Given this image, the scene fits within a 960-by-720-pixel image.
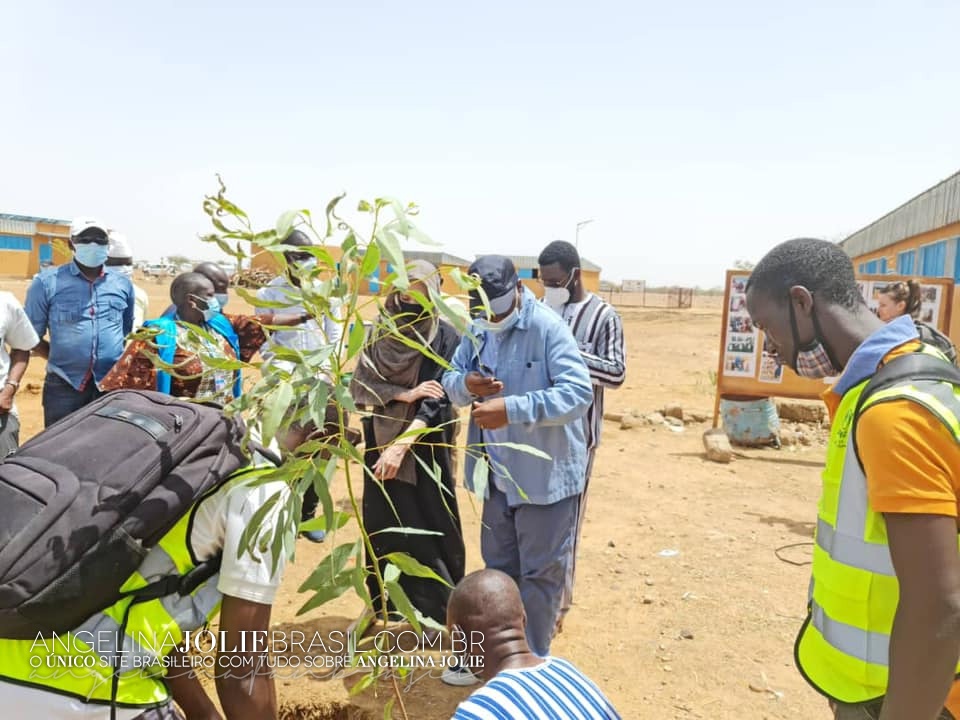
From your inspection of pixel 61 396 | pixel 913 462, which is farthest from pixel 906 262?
pixel 913 462

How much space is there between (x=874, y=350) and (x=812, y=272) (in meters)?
0.21

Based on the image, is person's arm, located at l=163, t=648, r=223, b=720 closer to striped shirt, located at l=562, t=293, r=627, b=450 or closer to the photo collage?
striped shirt, located at l=562, t=293, r=627, b=450

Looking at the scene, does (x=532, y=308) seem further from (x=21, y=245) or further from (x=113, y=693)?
(x=21, y=245)

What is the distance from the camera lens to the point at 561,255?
3875 millimetres

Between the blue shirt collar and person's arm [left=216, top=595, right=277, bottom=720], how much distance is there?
4.52 feet

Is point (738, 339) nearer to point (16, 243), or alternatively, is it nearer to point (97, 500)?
point (97, 500)

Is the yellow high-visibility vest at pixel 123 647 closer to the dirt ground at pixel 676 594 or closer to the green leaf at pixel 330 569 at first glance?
the green leaf at pixel 330 569

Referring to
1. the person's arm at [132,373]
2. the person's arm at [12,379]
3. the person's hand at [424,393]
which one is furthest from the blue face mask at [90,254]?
the person's hand at [424,393]

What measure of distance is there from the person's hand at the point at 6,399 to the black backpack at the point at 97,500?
2628mm

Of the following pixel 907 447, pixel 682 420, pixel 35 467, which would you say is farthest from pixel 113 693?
pixel 682 420

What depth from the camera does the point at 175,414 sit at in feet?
5.31

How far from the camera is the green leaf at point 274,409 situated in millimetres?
1127

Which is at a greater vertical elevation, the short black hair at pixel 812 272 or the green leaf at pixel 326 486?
the short black hair at pixel 812 272

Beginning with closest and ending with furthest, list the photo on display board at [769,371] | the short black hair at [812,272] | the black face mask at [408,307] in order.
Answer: the short black hair at [812,272]
the black face mask at [408,307]
the photo on display board at [769,371]
